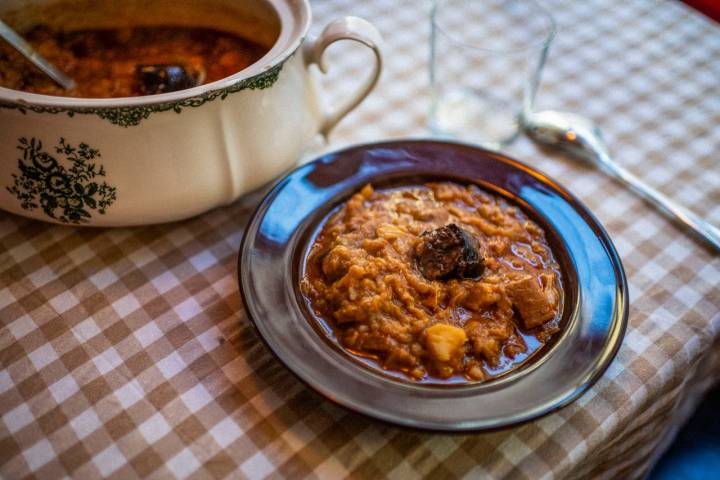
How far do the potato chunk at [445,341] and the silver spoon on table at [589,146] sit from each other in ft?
2.15

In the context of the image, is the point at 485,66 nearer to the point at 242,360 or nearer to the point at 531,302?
the point at 531,302

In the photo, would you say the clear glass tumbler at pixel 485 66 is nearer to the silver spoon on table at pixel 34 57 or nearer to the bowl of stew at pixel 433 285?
the bowl of stew at pixel 433 285

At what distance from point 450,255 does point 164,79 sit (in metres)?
0.64

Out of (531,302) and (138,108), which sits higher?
(138,108)

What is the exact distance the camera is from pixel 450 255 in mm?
1021

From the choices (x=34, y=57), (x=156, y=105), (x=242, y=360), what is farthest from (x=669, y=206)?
(x=34, y=57)

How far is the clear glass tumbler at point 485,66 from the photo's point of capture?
154 cm

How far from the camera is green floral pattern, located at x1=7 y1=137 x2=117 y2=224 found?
1039 millimetres

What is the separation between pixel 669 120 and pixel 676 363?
757 mm

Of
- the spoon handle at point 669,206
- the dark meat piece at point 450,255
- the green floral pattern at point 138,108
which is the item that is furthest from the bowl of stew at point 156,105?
the spoon handle at point 669,206

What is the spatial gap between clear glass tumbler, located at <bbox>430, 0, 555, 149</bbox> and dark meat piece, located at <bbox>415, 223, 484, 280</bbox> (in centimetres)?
53

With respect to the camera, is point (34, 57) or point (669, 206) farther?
point (669, 206)

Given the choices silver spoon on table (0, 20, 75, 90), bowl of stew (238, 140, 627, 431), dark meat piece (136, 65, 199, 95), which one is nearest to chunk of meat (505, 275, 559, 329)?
bowl of stew (238, 140, 627, 431)

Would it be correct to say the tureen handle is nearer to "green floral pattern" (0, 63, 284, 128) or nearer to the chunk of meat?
"green floral pattern" (0, 63, 284, 128)
